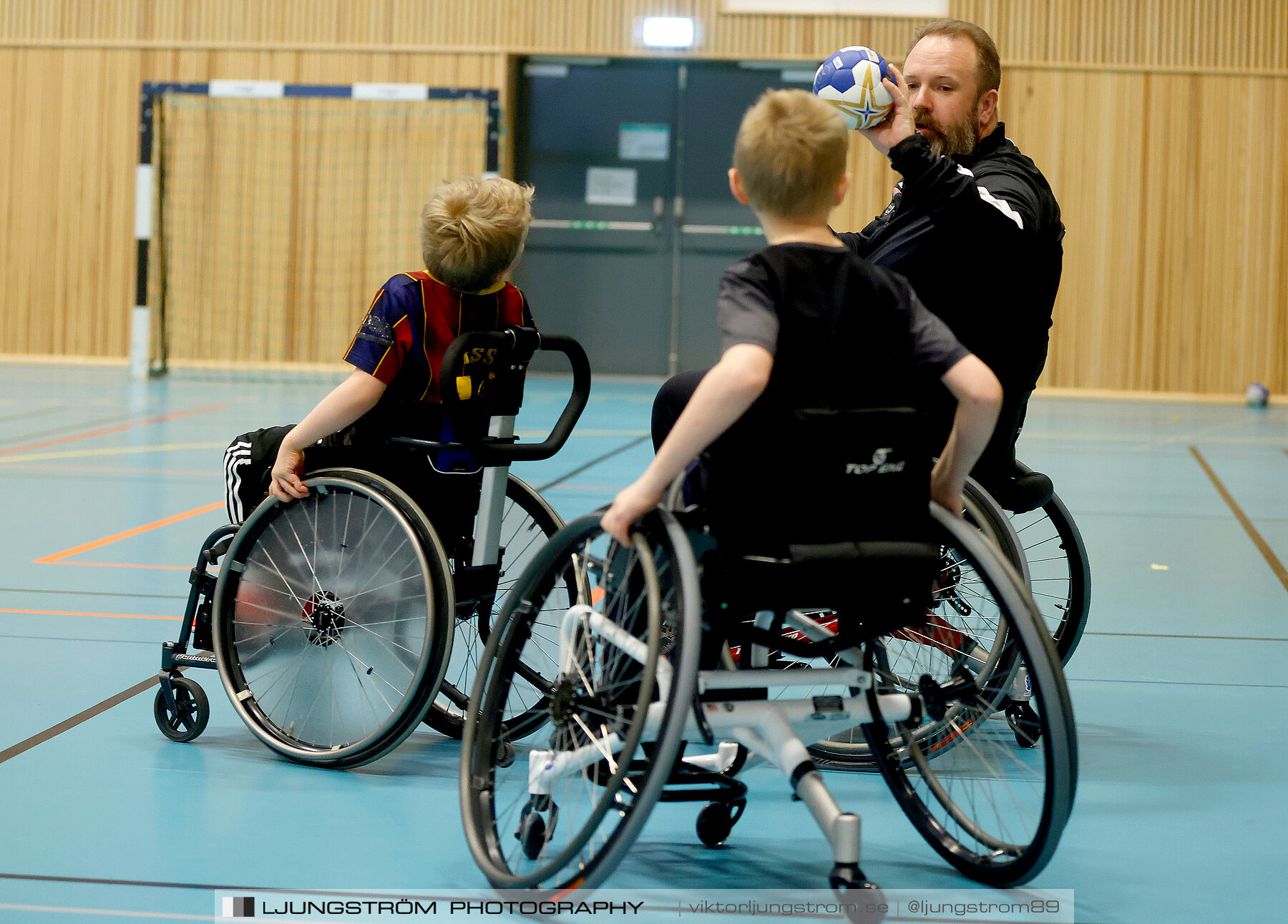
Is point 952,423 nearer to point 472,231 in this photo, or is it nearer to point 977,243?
point 977,243

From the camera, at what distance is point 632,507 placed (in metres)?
1.54

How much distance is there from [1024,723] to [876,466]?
3.64ft

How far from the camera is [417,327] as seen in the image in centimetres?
213

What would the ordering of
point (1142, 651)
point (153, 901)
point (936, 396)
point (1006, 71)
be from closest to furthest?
point (153, 901), point (936, 396), point (1142, 651), point (1006, 71)

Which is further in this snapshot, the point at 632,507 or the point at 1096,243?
the point at 1096,243

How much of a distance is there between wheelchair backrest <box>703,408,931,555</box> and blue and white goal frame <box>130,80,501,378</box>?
8277 millimetres

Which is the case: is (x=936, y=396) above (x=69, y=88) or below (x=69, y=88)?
below

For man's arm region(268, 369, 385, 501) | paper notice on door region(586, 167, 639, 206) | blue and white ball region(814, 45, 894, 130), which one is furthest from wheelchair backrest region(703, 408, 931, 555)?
paper notice on door region(586, 167, 639, 206)

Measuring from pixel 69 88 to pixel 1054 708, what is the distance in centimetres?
1155

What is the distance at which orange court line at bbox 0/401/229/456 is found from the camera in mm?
6156

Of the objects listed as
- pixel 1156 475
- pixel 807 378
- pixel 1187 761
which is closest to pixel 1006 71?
pixel 1156 475

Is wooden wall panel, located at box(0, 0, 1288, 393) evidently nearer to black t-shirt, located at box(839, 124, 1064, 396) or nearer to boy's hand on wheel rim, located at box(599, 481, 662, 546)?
black t-shirt, located at box(839, 124, 1064, 396)

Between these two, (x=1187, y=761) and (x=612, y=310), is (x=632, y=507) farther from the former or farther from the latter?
(x=612, y=310)

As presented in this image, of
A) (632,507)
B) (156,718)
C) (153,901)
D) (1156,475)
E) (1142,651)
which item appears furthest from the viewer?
(1156,475)
